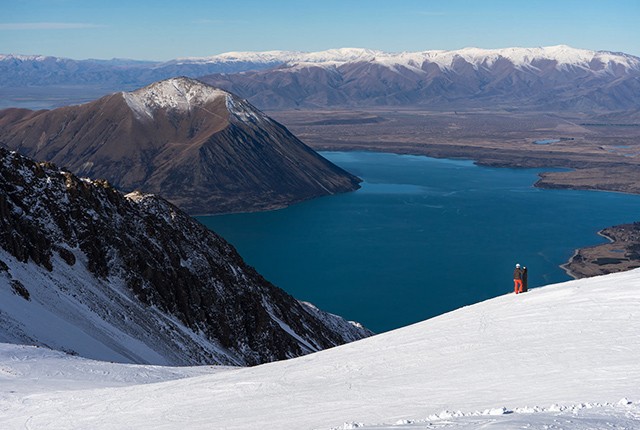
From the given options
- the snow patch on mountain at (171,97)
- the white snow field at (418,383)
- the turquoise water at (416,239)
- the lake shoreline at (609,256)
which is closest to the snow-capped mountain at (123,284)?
the white snow field at (418,383)

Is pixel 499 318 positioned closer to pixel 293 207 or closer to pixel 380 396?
pixel 380 396

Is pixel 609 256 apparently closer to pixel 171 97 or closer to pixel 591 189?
pixel 591 189

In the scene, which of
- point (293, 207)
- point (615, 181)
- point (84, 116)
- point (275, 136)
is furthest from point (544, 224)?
point (84, 116)

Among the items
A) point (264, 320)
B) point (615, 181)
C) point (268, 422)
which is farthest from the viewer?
point (615, 181)

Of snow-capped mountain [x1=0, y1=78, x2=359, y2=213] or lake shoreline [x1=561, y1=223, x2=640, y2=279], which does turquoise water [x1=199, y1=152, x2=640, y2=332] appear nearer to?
lake shoreline [x1=561, y1=223, x2=640, y2=279]

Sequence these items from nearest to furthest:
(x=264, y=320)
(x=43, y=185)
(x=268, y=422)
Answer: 1. (x=268, y=422)
2. (x=43, y=185)
3. (x=264, y=320)

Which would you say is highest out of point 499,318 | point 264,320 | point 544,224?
point 499,318

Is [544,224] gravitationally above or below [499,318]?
below

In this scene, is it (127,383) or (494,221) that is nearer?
(127,383)
